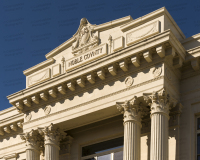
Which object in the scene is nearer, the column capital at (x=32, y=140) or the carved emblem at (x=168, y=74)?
the carved emblem at (x=168, y=74)

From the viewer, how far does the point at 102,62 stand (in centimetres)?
2578

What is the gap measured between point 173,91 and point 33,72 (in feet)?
30.9

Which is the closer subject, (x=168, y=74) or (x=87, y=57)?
(x=168, y=74)

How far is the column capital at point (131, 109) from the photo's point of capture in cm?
2447

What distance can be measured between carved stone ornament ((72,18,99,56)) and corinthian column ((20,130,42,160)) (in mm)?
5140

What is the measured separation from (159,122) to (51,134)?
6909 mm

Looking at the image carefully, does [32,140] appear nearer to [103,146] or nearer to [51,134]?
[51,134]

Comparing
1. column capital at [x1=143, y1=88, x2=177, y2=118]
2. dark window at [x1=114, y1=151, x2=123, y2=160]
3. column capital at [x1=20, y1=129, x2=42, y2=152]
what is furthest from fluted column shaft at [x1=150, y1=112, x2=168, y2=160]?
column capital at [x1=20, y1=129, x2=42, y2=152]

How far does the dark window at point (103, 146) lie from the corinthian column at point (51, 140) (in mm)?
1668

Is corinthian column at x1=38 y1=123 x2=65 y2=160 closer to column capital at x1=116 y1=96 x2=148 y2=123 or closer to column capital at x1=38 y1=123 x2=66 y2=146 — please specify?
column capital at x1=38 y1=123 x2=66 y2=146

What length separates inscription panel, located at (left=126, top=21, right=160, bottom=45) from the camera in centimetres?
2534

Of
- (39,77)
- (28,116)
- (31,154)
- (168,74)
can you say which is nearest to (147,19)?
(168,74)

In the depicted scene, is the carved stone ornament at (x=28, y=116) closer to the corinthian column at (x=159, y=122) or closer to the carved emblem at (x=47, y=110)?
the carved emblem at (x=47, y=110)

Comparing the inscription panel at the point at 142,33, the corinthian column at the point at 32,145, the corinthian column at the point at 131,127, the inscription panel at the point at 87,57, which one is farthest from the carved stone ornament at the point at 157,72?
the corinthian column at the point at 32,145
